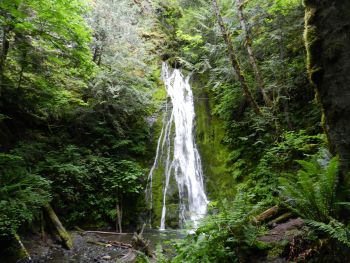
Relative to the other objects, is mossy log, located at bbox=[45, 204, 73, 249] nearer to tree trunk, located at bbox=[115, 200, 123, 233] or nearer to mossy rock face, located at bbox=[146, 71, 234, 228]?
tree trunk, located at bbox=[115, 200, 123, 233]

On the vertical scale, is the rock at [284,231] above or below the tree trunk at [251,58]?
below

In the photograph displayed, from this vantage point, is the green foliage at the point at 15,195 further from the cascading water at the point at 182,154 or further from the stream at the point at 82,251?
the cascading water at the point at 182,154

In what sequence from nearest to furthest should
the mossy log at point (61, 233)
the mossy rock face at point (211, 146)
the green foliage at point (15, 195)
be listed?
the green foliage at point (15, 195) < the mossy log at point (61, 233) < the mossy rock face at point (211, 146)

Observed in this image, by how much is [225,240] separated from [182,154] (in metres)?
9.08

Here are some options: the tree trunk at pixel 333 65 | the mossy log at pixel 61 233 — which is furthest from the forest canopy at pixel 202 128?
the mossy log at pixel 61 233

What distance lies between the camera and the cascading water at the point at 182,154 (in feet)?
35.7

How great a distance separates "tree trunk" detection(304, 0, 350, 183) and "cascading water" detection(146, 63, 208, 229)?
6965 mm

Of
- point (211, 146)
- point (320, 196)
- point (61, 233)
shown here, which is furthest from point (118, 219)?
point (320, 196)

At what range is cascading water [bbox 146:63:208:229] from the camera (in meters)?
10.9

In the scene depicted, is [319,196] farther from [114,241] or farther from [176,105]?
[176,105]

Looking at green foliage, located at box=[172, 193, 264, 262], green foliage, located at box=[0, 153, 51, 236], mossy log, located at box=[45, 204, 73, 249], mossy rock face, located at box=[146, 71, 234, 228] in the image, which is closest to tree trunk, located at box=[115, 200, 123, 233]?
mossy rock face, located at box=[146, 71, 234, 228]

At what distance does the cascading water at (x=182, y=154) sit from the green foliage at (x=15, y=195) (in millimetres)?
5265

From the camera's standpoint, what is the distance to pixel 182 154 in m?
12.6

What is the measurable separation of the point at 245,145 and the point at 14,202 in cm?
811
